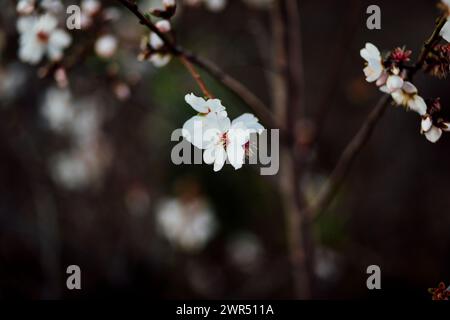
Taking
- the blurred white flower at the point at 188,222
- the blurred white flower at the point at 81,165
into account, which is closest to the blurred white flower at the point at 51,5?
the blurred white flower at the point at 188,222

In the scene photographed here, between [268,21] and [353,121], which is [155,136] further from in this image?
[353,121]

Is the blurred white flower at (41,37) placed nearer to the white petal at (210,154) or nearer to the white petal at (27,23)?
the white petal at (27,23)

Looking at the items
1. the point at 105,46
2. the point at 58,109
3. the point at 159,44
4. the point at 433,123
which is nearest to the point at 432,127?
the point at 433,123

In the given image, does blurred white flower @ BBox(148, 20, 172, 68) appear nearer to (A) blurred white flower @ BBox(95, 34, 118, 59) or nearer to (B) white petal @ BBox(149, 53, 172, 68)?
(B) white petal @ BBox(149, 53, 172, 68)

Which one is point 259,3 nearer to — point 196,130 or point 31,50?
point 31,50

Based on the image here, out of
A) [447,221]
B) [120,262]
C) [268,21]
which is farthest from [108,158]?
[447,221]

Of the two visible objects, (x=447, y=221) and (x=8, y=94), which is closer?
(x=8, y=94)
